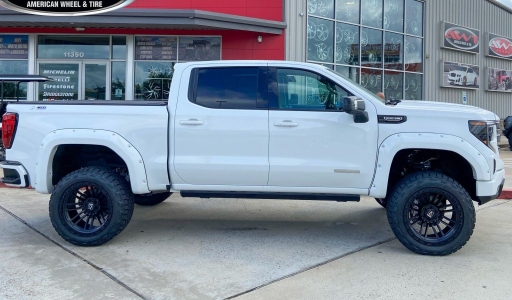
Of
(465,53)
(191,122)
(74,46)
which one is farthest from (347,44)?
(191,122)

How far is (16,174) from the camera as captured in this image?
223 inches

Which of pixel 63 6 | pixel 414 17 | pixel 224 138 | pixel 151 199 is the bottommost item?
pixel 151 199

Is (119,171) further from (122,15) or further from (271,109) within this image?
(122,15)

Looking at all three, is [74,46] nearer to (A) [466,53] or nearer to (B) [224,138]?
(B) [224,138]

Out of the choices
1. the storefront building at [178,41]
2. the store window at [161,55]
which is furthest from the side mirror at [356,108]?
the store window at [161,55]

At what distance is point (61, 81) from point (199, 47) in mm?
4372

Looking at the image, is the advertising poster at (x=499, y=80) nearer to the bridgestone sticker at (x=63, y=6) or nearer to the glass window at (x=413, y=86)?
the glass window at (x=413, y=86)

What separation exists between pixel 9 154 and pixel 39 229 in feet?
3.69

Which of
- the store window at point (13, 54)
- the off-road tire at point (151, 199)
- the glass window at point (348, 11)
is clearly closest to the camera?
the off-road tire at point (151, 199)

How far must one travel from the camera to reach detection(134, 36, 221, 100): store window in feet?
50.6

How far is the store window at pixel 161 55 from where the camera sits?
607 inches

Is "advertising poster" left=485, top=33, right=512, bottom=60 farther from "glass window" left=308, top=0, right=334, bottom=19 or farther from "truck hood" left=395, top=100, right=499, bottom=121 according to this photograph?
"truck hood" left=395, top=100, right=499, bottom=121

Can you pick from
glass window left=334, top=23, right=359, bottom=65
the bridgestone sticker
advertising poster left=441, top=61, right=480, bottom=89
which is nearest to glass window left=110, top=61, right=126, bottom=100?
the bridgestone sticker

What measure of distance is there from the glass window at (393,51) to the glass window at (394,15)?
28cm
